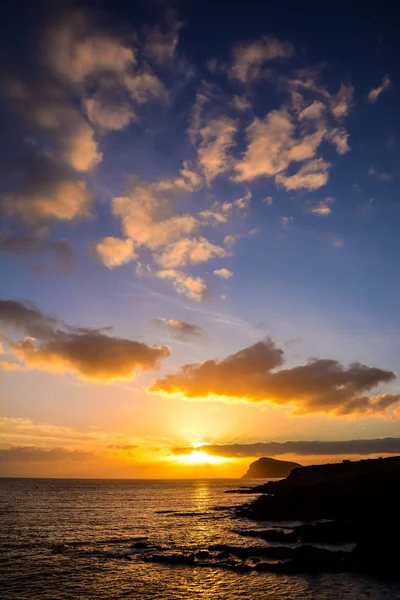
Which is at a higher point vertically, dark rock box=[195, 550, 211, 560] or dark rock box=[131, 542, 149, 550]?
dark rock box=[195, 550, 211, 560]

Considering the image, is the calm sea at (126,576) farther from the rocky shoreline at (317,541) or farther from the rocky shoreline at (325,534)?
the rocky shoreline at (325,534)

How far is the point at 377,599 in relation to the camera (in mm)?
28938

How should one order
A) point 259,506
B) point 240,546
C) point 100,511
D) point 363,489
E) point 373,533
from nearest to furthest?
point 373,533
point 240,546
point 363,489
point 259,506
point 100,511

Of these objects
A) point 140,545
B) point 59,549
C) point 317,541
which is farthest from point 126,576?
point 317,541

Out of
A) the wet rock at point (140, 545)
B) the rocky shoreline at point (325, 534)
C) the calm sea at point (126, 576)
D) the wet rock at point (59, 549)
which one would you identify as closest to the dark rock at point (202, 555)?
the rocky shoreline at point (325, 534)

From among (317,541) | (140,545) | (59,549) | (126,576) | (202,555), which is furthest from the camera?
(140,545)

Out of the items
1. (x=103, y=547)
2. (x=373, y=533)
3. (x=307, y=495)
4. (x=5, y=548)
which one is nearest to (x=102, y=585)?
(x=103, y=547)

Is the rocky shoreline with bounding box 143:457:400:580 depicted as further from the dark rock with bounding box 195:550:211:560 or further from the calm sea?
the calm sea

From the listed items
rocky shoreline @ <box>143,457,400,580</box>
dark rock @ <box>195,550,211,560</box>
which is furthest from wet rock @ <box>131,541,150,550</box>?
dark rock @ <box>195,550,211,560</box>

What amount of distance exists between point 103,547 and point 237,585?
24374 millimetres

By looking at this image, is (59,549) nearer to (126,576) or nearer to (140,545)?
(140,545)

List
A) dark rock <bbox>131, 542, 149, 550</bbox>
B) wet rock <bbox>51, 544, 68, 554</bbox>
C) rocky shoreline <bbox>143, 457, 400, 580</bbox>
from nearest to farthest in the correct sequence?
1. rocky shoreline <bbox>143, 457, 400, 580</bbox>
2. wet rock <bbox>51, 544, 68, 554</bbox>
3. dark rock <bbox>131, 542, 149, 550</bbox>

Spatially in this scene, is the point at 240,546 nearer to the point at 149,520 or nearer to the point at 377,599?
the point at 377,599

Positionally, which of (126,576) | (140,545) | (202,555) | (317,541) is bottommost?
(140,545)
